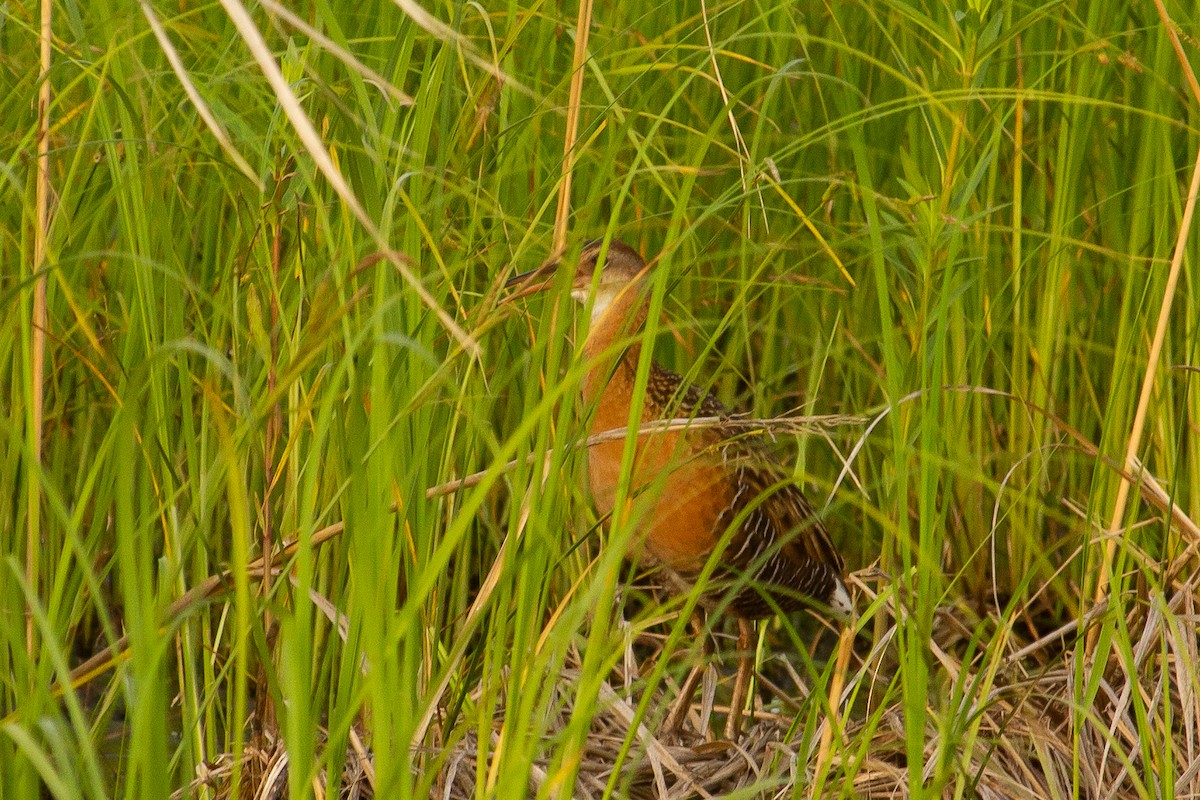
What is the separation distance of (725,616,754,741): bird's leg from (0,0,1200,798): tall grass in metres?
0.15

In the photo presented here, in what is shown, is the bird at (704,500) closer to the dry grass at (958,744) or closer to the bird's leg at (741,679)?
the bird's leg at (741,679)

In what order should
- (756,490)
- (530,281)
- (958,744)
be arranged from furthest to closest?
(756,490), (530,281), (958,744)

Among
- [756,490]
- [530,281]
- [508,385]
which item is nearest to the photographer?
[530,281]

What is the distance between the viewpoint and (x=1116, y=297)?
3.24m

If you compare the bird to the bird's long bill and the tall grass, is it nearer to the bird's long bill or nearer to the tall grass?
the bird's long bill

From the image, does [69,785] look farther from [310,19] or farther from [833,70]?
[833,70]

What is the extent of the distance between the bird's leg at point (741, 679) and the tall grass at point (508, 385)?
0.50 ft

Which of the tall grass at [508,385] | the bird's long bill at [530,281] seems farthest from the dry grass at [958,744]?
the bird's long bill at [530,281]

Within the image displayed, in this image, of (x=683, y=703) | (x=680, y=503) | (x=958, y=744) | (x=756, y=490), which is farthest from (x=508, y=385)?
(x=958, y=744)

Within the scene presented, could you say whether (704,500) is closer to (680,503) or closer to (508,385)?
(680,503)

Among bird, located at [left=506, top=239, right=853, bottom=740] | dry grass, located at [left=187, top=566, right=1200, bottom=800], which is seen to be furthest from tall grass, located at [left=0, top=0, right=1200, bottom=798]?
bird, located at [left=506, top=239, right=853, bottom=740]

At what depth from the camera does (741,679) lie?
2.86 metres

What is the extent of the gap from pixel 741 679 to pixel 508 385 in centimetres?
73

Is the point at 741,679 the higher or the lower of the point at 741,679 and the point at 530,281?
the lower
